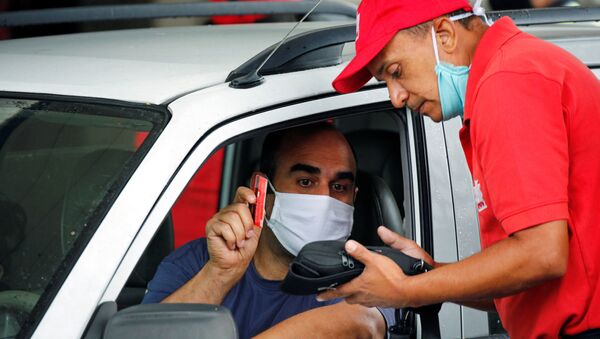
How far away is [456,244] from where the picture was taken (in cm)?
279

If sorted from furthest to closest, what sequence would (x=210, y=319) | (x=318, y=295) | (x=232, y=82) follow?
(x=232, y=82) < (x=318, y=295) < (x=210, y=319)

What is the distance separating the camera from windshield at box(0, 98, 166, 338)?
7.07 ft

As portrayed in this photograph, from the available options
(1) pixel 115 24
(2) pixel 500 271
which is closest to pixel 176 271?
(2) pixel 500 271

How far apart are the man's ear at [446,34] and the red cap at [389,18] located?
18 mm

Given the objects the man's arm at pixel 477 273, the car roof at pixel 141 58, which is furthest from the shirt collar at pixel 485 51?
the car roof at pixel 141 58

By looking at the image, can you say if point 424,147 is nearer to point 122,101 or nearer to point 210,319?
point 122,101

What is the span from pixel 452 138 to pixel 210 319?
1.17 metres

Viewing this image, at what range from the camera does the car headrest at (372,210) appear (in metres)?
3.13

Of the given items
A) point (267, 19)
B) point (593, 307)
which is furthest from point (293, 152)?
point (267, 19)

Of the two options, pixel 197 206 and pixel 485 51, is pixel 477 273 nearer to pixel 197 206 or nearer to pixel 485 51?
pixel 485 51

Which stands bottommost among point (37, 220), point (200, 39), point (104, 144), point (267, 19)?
point (37, 220)

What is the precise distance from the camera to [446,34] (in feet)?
7.70

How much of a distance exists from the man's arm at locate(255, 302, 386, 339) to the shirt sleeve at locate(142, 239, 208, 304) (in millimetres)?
557

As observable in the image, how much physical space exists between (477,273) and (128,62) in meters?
1.13
